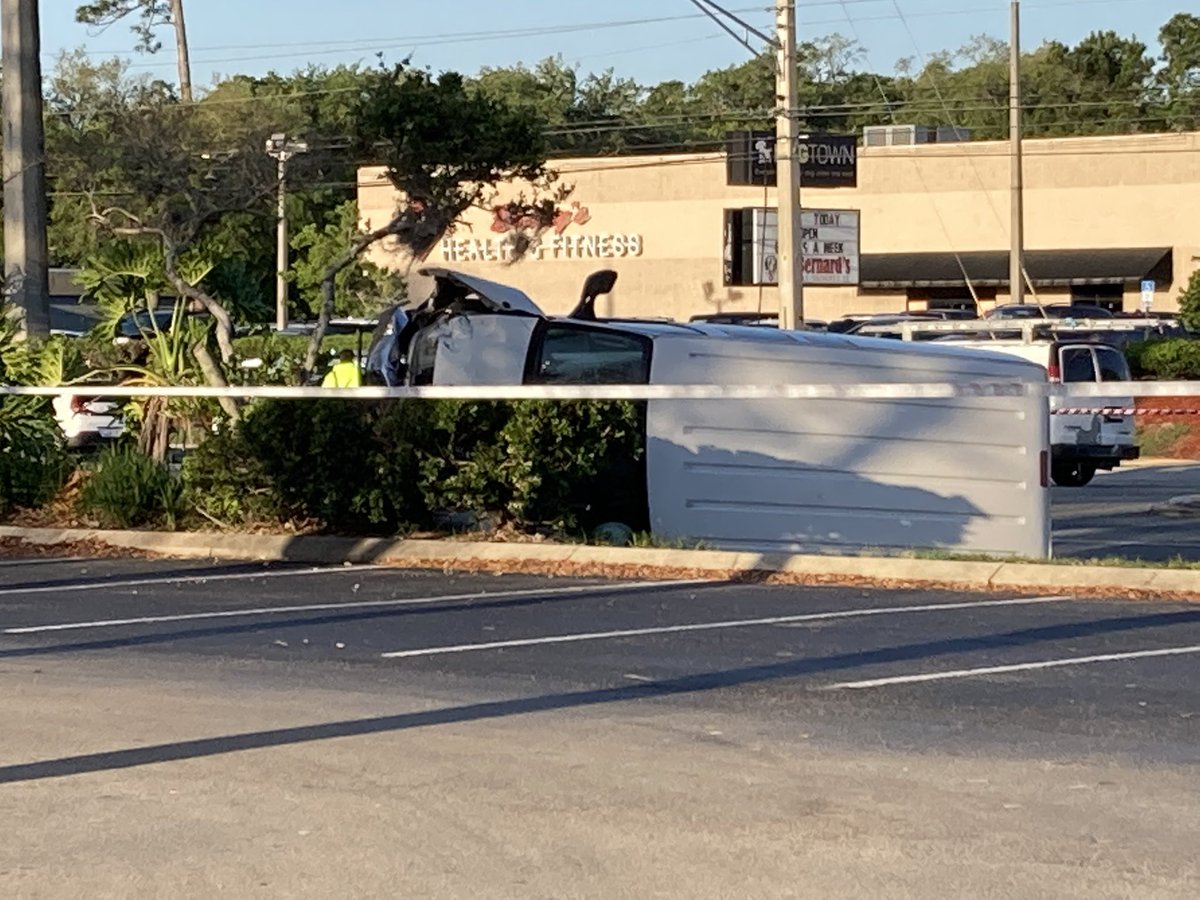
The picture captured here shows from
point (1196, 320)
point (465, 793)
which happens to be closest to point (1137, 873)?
point (465, 793)

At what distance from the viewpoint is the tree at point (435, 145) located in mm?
15328

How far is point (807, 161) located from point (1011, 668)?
34.7 m

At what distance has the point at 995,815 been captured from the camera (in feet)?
21.1

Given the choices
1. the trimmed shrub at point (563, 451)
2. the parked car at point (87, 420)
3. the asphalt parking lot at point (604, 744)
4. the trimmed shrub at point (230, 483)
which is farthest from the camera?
the parked car at point (87, 420)

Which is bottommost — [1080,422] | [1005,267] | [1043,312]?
[1080,422]

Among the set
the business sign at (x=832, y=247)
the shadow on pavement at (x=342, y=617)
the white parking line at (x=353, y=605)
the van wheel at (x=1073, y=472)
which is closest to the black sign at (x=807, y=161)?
the business sign at (x=832, y=247)

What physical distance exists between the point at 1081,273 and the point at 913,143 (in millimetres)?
6771

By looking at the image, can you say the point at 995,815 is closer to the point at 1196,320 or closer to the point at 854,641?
the point at 854,641

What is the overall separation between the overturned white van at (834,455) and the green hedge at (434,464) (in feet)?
1.24

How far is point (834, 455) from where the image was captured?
46.0 feet

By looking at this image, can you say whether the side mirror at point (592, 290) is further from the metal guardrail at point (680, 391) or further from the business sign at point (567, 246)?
the business sign at point (567, 246)

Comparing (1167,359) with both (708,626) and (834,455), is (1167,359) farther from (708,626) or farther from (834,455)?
(708,626)

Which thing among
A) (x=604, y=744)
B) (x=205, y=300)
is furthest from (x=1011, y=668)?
(x=205, y=300)

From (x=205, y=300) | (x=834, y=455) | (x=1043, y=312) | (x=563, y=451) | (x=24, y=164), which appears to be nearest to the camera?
(x=563, y=451)
